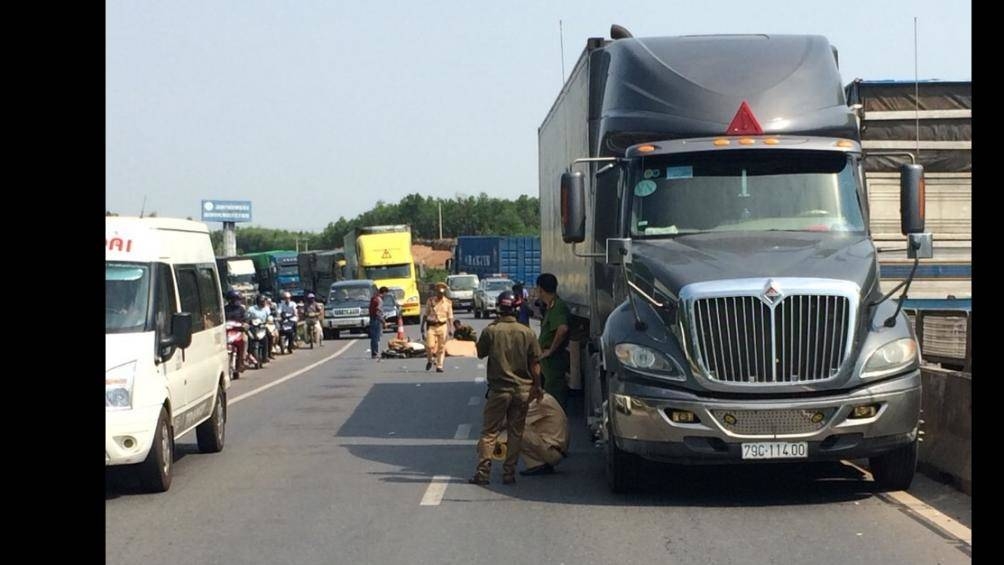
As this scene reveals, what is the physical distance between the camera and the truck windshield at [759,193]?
38.4ft

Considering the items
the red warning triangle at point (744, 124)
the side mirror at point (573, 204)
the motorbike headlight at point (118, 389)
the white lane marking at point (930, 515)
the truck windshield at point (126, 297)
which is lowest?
the white lane marking at point (930, 515)

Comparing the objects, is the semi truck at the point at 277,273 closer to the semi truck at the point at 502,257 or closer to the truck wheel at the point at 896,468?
the semi truck at the point at 502,257

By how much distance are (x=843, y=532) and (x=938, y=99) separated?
6.97 metres

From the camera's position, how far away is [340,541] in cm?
931

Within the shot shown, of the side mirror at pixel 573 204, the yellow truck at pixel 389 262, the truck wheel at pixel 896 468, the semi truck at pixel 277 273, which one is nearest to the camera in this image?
the truck wheel at pixel 896 468

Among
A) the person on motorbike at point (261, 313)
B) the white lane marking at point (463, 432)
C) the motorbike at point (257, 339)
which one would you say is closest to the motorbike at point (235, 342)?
the motorbike at point (257, 339)

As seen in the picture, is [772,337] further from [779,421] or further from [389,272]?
[389,272]

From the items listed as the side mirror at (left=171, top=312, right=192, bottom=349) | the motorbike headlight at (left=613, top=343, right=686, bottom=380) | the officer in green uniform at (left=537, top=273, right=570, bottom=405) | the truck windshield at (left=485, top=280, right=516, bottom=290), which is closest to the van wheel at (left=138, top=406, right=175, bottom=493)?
the side mirror at (left=171, top=312, right=192, bottom=349)

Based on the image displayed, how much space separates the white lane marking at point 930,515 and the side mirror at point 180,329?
5.61 m

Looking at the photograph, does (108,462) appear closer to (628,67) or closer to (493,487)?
(493,487)

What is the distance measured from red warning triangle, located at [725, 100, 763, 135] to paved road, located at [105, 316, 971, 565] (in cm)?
286

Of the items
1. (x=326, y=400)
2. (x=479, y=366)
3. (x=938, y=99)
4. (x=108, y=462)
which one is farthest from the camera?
(x=479, y=366)

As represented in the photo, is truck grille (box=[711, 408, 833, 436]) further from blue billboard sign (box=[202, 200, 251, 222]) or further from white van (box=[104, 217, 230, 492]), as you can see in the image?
blue billboard sign (box=[202, 200, 251, 222])
